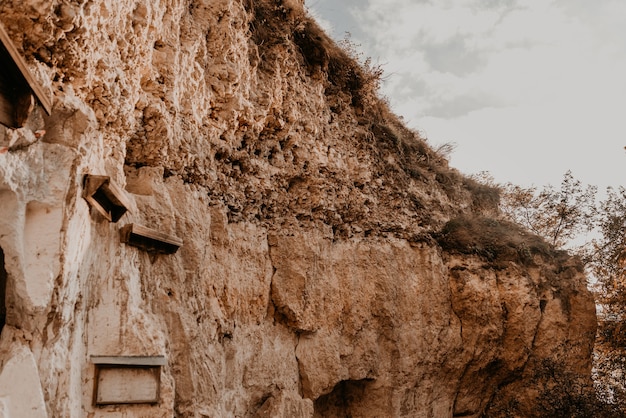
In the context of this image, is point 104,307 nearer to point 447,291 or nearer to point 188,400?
point 188,400

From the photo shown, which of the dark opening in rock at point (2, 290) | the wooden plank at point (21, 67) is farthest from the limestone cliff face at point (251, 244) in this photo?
the wooden plank at point (21, 67)

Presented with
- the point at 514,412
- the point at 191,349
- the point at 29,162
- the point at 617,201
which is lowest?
the point at 514,412

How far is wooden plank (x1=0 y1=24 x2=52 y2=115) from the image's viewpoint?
3.32 m

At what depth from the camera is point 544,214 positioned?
17281mm

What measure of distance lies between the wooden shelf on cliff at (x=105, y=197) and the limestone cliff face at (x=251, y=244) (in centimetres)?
9

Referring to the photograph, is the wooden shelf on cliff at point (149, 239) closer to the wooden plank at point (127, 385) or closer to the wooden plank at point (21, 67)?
the wooden plank at point (127, 385)

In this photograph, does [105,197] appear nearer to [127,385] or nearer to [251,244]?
[127,385]

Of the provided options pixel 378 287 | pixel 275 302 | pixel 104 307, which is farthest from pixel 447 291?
pixel 104 307

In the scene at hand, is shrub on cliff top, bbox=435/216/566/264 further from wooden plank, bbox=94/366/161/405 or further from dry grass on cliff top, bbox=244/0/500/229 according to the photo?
wooden plank, bbox=94/366/161/405

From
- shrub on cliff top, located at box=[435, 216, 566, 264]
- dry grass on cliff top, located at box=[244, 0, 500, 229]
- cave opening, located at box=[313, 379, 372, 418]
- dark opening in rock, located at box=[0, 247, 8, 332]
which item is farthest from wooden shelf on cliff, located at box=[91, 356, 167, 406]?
shrub on cliff top, located at box=[435, 216, 566, 264]

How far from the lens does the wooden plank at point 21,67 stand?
332cm

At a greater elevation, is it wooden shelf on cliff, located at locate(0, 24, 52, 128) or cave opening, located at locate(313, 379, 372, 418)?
wooden shelf on cliff, located at locate(0, 24, 52, 128)

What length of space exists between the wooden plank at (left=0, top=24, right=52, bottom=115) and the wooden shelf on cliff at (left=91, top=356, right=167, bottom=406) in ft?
6.40

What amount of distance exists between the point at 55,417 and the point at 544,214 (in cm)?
1602
